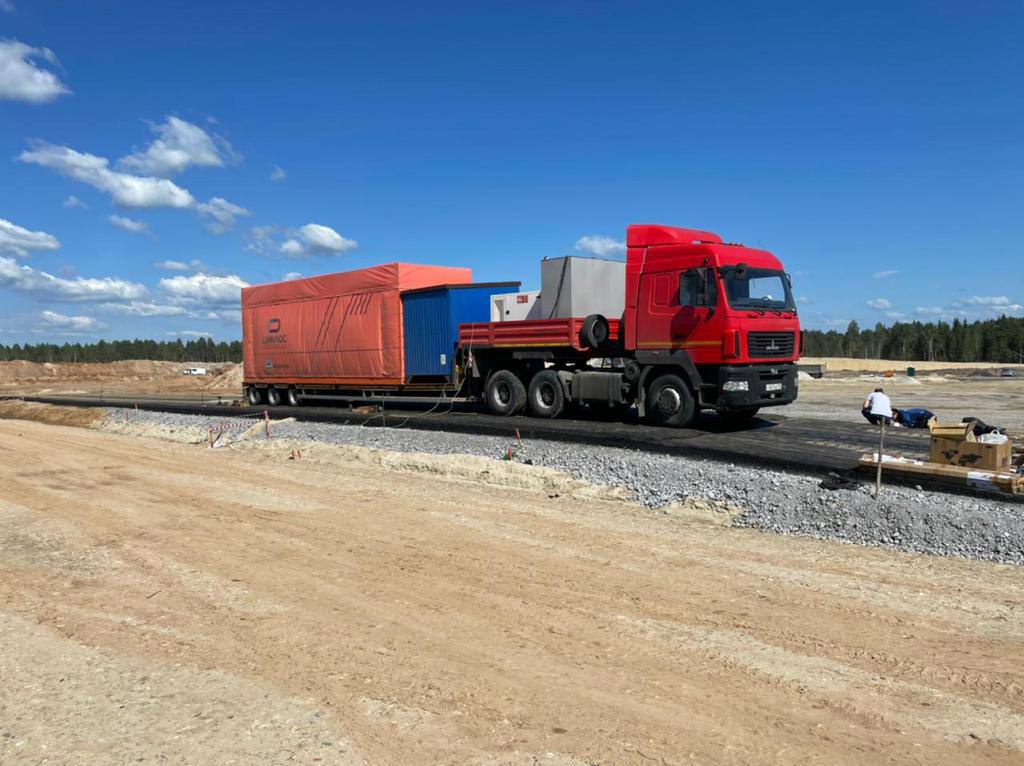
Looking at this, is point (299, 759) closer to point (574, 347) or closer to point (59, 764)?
point (59, 764)

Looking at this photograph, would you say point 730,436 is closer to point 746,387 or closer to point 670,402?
point 746,387

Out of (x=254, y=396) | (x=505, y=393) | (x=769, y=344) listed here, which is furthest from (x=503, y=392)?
(x=254, y=396)

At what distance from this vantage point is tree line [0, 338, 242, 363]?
154625mm

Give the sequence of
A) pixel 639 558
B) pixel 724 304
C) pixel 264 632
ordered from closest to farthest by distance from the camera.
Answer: pixel 264 632
pixel 639 558
pixel 724 304

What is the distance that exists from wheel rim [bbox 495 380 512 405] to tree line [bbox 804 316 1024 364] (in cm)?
9119

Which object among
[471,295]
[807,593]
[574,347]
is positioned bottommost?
[807,593]

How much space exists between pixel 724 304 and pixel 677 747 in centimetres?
1037

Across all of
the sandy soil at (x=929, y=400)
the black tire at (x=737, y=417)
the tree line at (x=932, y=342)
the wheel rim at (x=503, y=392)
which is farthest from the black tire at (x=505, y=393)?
the tree line at (x=932, y=342)

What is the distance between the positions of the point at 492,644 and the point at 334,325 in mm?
17875

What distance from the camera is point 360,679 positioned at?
4758mm

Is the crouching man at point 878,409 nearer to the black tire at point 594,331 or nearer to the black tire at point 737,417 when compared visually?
the black tire at point 737,417

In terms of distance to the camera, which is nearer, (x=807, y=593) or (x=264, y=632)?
(x=264, y=632)

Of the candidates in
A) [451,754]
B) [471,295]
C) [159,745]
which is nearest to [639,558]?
[451,754]

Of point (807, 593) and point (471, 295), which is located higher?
point (471, 295)
